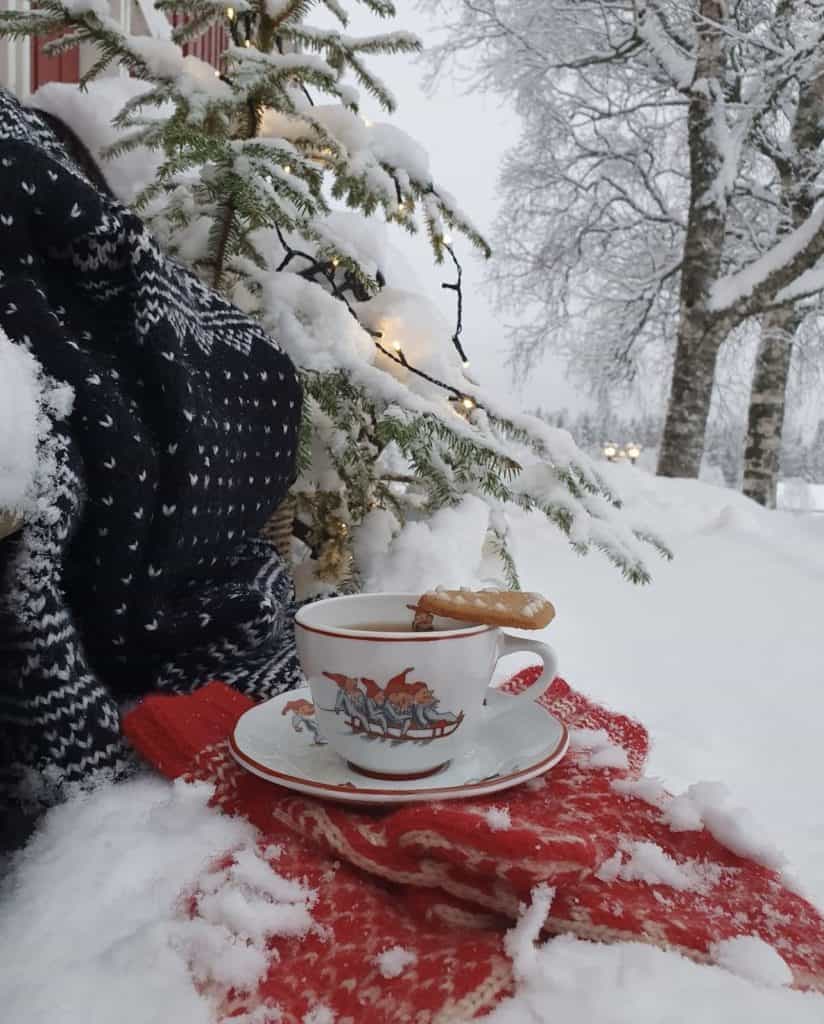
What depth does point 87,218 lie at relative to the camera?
51 cm

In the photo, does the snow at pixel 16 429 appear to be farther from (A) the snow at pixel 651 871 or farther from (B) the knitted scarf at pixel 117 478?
(A) the snow at pixel 651 871

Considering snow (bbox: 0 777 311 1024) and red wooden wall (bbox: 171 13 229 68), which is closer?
snow (bbox: 0 777 311 1024)

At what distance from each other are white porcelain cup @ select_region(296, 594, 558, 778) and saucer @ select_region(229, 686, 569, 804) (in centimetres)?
2

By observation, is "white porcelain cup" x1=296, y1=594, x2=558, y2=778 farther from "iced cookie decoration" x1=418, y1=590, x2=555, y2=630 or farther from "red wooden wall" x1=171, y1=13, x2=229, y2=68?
"red wooden wall" x1=171, y1=13, x2=229, y2=68

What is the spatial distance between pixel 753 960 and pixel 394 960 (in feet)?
0.49

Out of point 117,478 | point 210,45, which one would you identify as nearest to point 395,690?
point 117,478

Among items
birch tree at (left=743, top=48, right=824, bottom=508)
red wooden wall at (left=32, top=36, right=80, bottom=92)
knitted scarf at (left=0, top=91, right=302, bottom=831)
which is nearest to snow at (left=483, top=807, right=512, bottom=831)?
knitted scarf at (left=0, top=91, right=302, bottom=831)

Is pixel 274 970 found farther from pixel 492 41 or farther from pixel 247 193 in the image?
pixel 492 41

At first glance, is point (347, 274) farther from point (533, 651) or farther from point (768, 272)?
point (768, 272)

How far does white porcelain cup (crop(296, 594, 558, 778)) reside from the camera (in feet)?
1.50

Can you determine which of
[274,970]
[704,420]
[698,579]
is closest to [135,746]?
[274,970]

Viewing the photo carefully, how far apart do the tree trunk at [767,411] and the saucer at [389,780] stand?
5351 mm

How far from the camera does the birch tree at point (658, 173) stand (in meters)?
4.21

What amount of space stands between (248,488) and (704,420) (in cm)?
428
